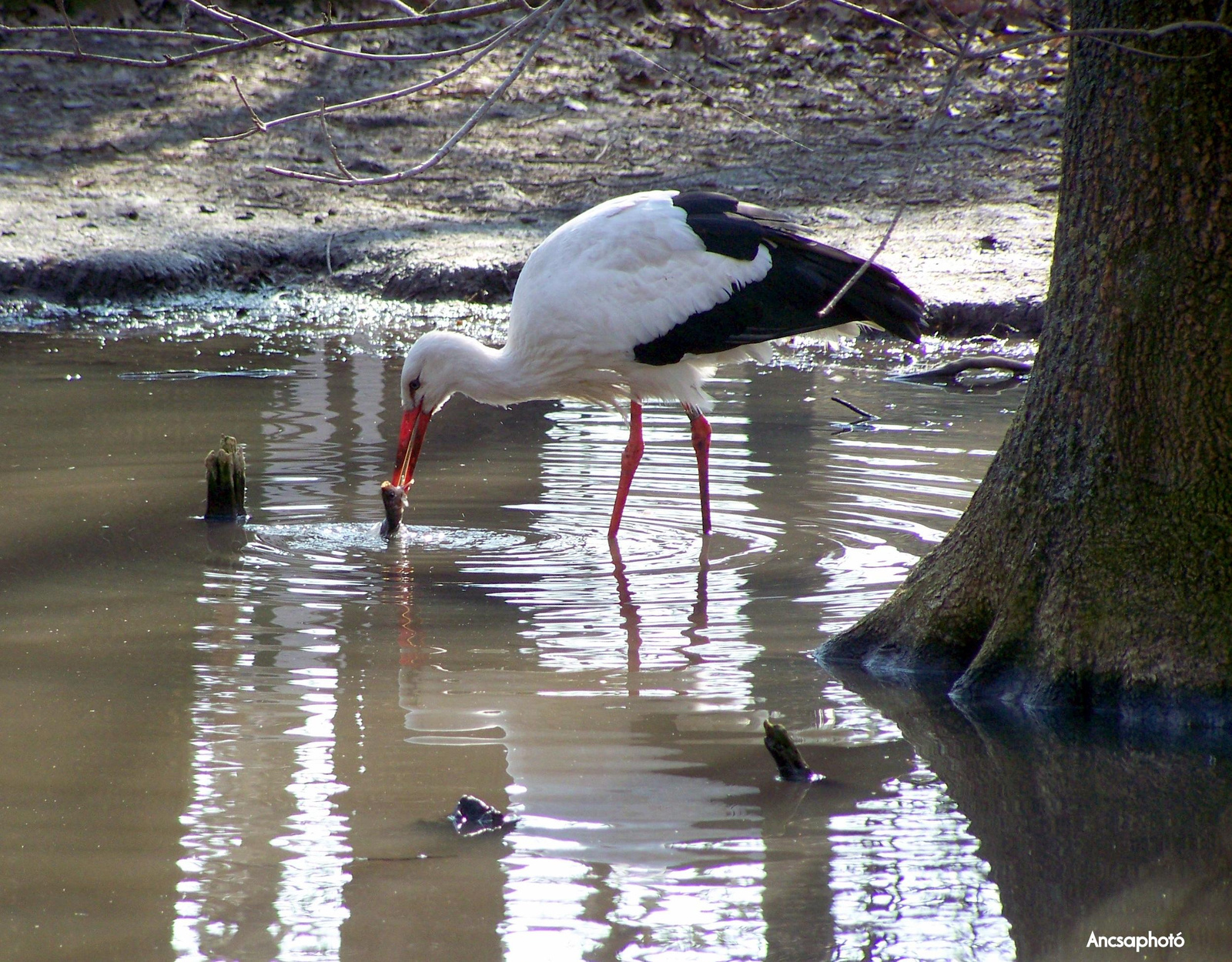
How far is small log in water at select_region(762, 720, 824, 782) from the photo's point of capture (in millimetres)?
3070

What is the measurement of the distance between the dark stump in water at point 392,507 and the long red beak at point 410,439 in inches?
20.6

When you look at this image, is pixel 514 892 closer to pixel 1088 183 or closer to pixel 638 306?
pixel 1088 183

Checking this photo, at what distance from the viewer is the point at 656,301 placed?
572 cm

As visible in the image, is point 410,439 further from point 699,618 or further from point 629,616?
point 699,618

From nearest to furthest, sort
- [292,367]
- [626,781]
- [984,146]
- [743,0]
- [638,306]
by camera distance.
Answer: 1. [626,781]
2. [638,306]
3. [292,367]
4. [984,146]
5. [743,0]

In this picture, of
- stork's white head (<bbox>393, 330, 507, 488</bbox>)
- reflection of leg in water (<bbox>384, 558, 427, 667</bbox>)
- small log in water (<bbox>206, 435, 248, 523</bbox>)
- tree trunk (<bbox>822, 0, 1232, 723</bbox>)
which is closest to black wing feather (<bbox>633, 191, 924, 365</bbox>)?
stork's white head (<bbox>393, 330, 507, 488</bbox>)

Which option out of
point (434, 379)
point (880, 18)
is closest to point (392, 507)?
point (434, 379)

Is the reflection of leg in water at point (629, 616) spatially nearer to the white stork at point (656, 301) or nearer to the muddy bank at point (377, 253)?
the white stork at point (656, 301)

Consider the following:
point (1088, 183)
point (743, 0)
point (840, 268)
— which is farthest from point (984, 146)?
point (1088, 183)

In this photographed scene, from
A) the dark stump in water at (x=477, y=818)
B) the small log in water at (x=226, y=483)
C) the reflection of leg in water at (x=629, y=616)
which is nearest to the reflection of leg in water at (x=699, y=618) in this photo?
the reflection of leg in water at (x=629, y=616)

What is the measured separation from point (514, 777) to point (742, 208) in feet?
11.1

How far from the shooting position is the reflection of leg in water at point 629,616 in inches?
158

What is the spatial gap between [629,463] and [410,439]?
897mm

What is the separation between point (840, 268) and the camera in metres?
5.82
